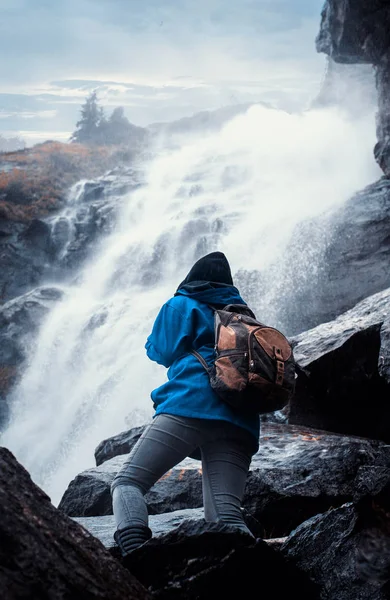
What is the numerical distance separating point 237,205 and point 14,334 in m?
8.57

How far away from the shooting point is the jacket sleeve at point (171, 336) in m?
3.55

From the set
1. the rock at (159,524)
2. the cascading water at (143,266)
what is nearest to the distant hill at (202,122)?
the cascading water at (143,266)

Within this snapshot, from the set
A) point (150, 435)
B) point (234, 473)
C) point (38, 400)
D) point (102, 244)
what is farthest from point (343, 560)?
point (102, 244)

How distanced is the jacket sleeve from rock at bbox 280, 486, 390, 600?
1.20 metres

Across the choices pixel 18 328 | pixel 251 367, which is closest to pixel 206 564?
pixel 251 367

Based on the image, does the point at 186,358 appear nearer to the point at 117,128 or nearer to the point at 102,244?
the point at 102,244

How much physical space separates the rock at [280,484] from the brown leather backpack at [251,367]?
1.59 m

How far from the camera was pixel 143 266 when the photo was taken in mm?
19000

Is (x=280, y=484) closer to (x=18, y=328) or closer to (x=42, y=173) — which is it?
(x=18, y=328)

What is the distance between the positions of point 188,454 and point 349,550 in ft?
3.14

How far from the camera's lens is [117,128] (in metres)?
45.4

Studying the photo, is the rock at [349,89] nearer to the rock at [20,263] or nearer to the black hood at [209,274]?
the rock at [20,263]

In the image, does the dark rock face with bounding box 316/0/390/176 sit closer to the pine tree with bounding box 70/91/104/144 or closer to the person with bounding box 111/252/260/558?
the person with bounding box 111/252/260/558

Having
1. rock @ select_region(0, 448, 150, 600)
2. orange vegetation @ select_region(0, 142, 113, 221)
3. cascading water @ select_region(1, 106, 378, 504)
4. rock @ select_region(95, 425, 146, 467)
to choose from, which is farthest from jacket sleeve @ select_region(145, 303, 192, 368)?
orange vegetation @ select_region(0, 142, 113, 221)
